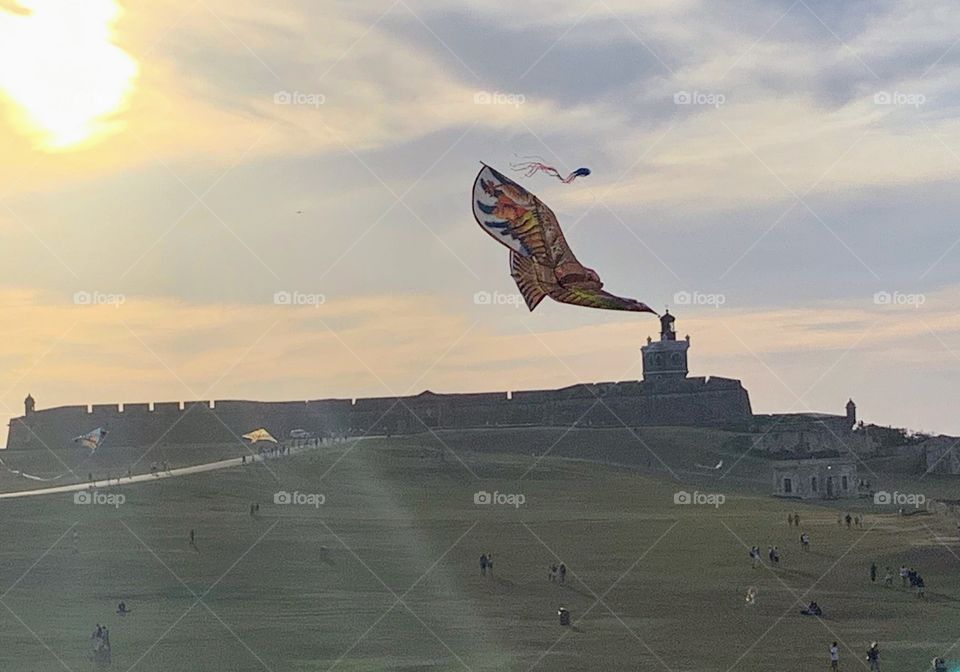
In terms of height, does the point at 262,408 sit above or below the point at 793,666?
above

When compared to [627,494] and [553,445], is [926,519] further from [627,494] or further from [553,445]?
[553,445]

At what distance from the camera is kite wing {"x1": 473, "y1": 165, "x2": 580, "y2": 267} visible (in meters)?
31.1

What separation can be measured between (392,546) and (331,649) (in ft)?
46.0

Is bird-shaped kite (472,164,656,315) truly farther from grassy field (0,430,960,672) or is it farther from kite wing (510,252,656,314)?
grassy field (0,430,960,672)

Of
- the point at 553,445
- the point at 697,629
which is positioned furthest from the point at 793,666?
the point at 553,445

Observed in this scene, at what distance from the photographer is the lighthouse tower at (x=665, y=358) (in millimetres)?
98188

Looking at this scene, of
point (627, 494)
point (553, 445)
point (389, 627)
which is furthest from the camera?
Result: point (553, 445)

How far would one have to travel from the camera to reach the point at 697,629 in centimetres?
3600
